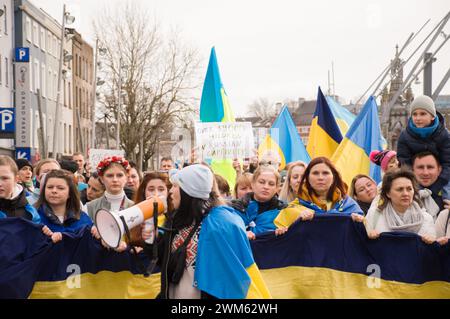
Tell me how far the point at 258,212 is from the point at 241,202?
0.63 feet

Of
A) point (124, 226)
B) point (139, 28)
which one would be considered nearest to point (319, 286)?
point (124, 226)

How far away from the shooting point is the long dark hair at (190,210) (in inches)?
175

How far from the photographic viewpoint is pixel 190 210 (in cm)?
447

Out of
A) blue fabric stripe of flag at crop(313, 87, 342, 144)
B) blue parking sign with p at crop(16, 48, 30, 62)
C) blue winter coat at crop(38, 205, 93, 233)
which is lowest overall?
blue winter coat at crop(38, 205, 93, 233)

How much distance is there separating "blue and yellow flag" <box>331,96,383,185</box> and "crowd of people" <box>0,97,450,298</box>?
8.54 ft

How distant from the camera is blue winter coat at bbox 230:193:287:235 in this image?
21.3ft

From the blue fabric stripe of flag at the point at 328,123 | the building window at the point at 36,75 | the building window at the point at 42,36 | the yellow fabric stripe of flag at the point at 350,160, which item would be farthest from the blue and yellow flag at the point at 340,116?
the building window at the point at 42,36

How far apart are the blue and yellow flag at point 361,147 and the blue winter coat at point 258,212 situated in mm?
3361

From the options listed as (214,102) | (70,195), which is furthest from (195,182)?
(214,102)

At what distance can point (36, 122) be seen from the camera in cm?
3919

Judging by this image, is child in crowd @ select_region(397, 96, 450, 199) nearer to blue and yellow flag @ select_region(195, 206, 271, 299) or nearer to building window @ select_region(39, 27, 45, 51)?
blue and yellow flag @ select_region(195, 206, 271, 299)

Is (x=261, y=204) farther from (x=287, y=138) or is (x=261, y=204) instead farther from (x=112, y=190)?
(x=287, y=138)

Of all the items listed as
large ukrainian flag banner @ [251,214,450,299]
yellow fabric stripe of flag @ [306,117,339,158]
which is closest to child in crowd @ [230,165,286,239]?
large ukrainian flag banner @ [251,214,450,299]

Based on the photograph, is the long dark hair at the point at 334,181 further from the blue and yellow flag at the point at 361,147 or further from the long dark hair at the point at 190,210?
the blue and yellow flag at the point at 361,147
